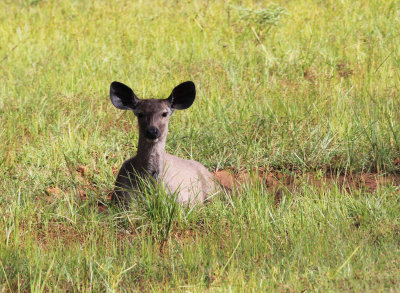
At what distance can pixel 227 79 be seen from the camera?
8102 mm

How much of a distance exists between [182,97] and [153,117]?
44cm

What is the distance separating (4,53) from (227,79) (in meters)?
3.26

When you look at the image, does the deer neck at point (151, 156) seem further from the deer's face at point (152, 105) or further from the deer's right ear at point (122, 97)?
the deer's right ear at point (122, 97)

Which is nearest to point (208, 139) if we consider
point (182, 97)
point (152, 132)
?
point (182, 97)

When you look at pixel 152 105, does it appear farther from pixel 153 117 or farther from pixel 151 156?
pixel 151 156

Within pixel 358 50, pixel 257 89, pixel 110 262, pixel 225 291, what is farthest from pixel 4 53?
pixel 225 291

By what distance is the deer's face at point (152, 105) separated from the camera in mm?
5559

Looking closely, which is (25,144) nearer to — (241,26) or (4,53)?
(4,53)

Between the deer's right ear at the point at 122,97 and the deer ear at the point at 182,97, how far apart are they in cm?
31

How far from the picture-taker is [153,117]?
5.60m

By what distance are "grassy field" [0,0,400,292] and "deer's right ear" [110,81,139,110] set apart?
727 millimetres

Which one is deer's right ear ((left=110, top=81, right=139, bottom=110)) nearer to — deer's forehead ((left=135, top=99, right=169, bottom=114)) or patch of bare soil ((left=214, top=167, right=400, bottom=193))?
deer's forehead ((left=135, top=99, right=169, bottom=114))

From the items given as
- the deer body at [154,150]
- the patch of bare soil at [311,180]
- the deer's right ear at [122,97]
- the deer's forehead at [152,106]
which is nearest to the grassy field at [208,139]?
the patch of bare soil at [311,180]

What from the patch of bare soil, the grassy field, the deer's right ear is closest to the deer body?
the deer's right ear
